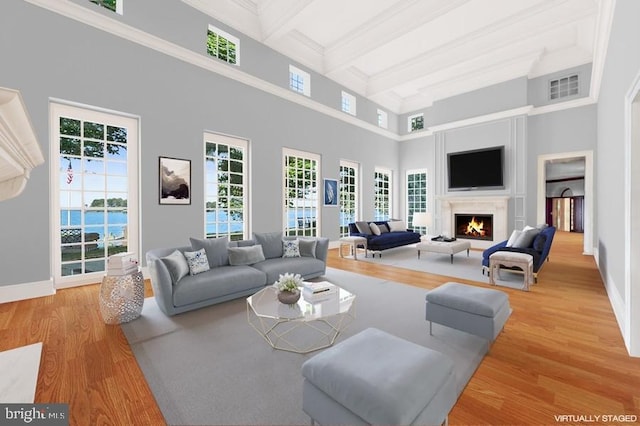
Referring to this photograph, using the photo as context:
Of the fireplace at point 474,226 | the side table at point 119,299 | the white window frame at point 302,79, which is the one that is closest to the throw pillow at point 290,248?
the side table at point 119,299

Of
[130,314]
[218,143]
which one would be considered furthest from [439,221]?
[130,314]

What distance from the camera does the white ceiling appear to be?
529 cm

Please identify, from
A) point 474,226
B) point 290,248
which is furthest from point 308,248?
point 474,226

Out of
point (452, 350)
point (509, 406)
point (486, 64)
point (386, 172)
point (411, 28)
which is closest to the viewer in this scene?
point (509, 406)

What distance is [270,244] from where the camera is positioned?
441 cm

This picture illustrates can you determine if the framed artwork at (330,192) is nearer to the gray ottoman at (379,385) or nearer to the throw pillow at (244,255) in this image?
the throw pillow at (244,255)

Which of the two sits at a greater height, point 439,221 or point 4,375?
point 439,221

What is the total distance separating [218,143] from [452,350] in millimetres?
5348

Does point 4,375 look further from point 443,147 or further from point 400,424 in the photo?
point 443,147

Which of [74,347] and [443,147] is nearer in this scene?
[74,347]

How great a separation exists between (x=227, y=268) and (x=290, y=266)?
892 mm

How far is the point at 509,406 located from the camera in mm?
1664

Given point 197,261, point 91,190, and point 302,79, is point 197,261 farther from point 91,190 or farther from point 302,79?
point 302,79

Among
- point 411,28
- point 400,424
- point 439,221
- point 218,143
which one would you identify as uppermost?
point 411,28
